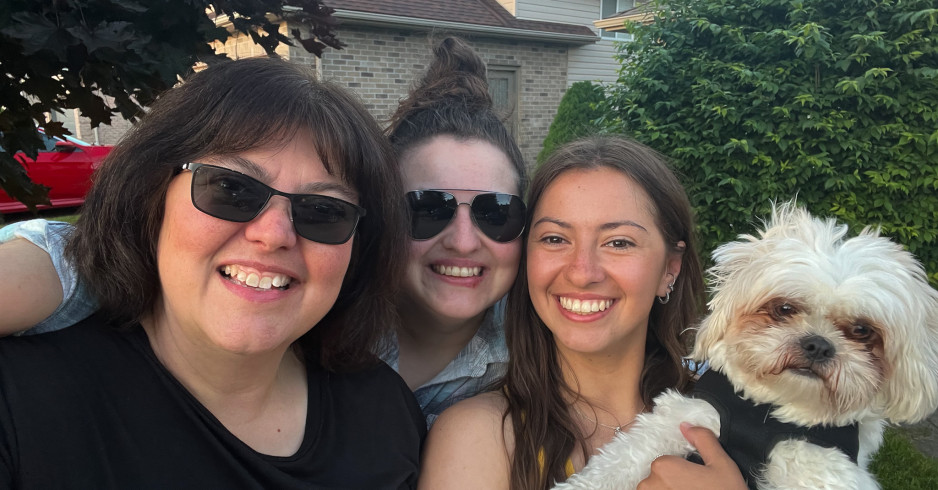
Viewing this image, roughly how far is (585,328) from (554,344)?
0.33 meters

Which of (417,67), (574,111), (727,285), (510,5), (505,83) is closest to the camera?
(727,285)

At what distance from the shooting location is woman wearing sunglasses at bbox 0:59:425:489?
1.53 meters

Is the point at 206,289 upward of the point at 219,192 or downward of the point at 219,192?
downward

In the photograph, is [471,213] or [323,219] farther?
[471,213]

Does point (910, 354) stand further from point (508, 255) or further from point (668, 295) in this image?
point (508, 255)

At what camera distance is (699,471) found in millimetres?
1990

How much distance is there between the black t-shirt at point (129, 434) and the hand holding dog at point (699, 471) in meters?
0.85

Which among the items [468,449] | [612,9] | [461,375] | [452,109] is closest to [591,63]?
[612,9]

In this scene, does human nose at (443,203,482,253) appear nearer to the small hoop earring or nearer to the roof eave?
the small hoop earring

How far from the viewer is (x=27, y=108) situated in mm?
1985

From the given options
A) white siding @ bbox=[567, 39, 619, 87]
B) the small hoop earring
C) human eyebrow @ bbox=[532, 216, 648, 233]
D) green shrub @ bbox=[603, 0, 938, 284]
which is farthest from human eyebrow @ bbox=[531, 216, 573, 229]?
white siding @ bbox=[567, 39, 619, 87]

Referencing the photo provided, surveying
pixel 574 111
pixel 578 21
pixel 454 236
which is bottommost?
pixel 454 236

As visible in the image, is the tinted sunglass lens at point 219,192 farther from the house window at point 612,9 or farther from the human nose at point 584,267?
the house window at point 612,9

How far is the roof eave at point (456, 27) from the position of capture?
1319cm
